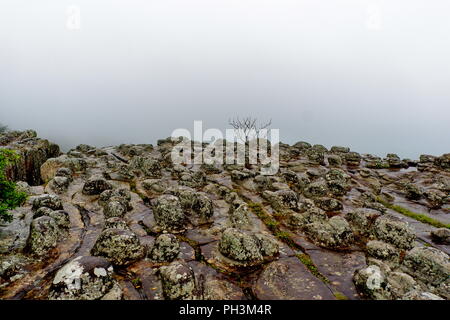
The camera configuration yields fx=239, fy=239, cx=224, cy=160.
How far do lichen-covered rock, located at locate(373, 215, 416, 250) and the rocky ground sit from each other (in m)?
0.03

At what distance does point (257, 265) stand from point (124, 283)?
307cm

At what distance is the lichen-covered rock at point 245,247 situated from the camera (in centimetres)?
603

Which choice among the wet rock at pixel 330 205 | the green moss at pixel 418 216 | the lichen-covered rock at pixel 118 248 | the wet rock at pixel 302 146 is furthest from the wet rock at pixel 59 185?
the wet rock at pixel 302 146

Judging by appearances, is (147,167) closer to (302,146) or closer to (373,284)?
(373,284)

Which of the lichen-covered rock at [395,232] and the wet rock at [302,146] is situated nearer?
the lichen-covered rock at [395,232]

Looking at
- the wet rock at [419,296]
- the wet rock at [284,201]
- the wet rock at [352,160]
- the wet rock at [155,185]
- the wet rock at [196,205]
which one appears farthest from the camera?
the wet rock at [352,160]

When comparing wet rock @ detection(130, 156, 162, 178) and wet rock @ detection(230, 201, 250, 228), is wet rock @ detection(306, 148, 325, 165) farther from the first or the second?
wet rock @ detection(230, 201, 250, 228)

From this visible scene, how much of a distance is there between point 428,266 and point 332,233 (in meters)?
2.22

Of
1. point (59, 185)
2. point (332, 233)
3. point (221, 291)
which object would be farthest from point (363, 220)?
point (59, 185)

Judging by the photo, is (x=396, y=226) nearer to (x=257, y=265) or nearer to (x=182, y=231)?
(x=257, y=265)

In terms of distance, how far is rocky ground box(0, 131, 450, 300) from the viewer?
4828 millimetres

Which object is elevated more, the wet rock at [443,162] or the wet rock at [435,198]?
the wet rock at [443,162]

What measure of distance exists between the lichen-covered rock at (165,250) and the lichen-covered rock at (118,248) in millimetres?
381

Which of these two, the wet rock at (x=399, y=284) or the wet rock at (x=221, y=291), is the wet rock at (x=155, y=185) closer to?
the wet rock at (x=221, y=291)
